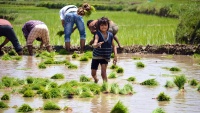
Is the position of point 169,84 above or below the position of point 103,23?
below

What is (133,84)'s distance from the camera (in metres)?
10.4

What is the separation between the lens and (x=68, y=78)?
36.6 feet

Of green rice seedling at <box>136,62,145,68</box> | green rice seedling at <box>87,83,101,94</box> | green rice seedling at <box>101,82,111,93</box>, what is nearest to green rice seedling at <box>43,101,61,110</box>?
green rice seedling at <box>87,83,101,94</box>

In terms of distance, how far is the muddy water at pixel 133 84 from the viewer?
8.29m

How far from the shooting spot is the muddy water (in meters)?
8.29

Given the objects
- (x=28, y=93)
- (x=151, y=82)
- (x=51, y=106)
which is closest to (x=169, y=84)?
(x=151, y=82)

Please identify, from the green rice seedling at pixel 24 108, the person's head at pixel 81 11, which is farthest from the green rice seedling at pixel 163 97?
the person's head at pixel 81 11

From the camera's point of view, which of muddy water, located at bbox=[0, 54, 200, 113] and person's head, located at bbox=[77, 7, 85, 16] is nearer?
muddy water, located at bbox=[0, 54, 200, 113]

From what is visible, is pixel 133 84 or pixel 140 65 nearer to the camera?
pixel 133 84

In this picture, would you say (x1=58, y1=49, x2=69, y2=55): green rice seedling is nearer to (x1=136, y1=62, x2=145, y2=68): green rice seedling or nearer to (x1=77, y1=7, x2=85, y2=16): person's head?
(x1=77, y1=7, x2=85, y2=16): person's head

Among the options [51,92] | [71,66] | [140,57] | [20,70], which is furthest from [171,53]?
[51,92]

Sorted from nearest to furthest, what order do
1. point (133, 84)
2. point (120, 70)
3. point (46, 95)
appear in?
point (46, 95), point (133, 84), point (120, 70)

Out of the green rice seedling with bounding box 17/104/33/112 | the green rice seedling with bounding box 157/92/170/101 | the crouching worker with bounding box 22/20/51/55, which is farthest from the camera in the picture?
the crouching worker with bounding box 22/20/51/55

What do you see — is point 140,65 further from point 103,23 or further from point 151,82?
point 103,23
